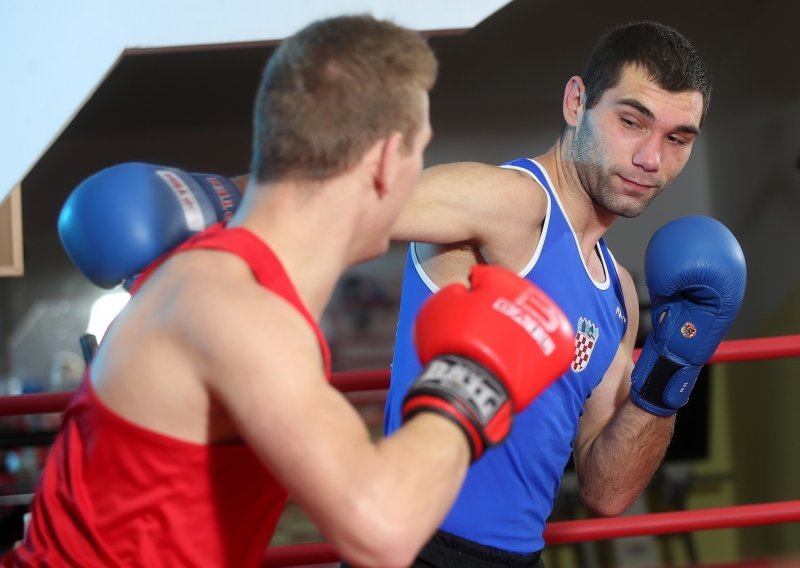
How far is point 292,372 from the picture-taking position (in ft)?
3.15

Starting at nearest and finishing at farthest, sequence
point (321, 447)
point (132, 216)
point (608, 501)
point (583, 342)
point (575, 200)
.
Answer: point (321, 447), point (132, 216), point (583, 342), point (575, 200), point (608, 501)

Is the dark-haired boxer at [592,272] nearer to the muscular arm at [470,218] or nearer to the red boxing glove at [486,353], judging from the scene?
the muscular arm at [470,218]

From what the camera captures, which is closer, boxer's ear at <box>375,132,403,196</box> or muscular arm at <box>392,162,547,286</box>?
boxer's ear at <box>375,132,403,196</box>

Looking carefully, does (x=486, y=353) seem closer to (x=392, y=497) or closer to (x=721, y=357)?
(x=392, y=497)

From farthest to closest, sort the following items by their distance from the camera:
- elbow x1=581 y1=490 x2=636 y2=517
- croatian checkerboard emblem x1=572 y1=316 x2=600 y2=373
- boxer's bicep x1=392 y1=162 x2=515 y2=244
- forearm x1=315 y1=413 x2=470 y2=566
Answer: elbow x1=581 y1=490 x2=636 y2=517
croatian checkerboard emblem x1=572 y1=316 x2=600 y2=373
boxer's bicep x1=392 y1=162 x2=515 y2=244
forearm x1=315 y1=413 x2=470 y2=566

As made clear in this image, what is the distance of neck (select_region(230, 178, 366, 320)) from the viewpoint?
1106 mm

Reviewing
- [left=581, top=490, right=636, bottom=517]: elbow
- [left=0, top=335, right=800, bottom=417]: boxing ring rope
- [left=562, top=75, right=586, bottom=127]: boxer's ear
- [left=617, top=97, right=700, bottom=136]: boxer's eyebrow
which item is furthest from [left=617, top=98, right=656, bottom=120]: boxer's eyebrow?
[left=581, top=490, right=636, bottom=517]: elbow

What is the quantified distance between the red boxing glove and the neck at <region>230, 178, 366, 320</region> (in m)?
0.13

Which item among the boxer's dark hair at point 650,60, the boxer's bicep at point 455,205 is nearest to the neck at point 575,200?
the boxer's dark hair at point 650,60

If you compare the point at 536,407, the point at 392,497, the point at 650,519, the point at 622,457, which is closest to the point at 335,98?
the point at 392,497

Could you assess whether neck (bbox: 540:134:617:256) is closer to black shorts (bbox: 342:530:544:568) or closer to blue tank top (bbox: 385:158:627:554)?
blue tank top (bbox: 385:158:627:554)

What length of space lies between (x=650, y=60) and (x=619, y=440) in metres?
0.72

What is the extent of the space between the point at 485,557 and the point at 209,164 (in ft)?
15.1

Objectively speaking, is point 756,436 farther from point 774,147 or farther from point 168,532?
point 168,532
